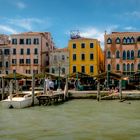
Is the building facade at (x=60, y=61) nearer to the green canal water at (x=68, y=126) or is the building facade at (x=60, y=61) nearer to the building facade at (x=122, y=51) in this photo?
the building facade at (x=122, y=51)

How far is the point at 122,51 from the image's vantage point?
208ft

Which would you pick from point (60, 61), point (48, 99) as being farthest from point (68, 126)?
point (60, 61)

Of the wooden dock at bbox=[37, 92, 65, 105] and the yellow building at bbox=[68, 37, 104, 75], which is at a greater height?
the yellow building at bbox=[68, 37, 104, 75]

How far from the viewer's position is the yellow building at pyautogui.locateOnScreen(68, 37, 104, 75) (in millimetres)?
65438

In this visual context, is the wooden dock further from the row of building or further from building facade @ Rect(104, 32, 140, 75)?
building facade @ Rect(104, 32, 140, 75)

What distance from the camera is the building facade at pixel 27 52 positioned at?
6769 cm

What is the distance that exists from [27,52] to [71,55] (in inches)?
324

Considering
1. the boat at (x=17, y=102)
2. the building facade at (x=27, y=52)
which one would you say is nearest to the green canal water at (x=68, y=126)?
the boat at (x=17, y=102)

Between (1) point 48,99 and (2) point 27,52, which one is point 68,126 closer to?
(1) point 48,99

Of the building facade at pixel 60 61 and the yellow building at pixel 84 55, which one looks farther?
the building facade at pixel 60 61

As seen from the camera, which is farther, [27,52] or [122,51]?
[27,52]

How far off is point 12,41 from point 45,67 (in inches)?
301

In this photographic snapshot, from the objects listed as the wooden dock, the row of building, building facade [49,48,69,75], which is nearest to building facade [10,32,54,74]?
the row of building

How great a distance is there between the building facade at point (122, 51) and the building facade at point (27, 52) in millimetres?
12217
